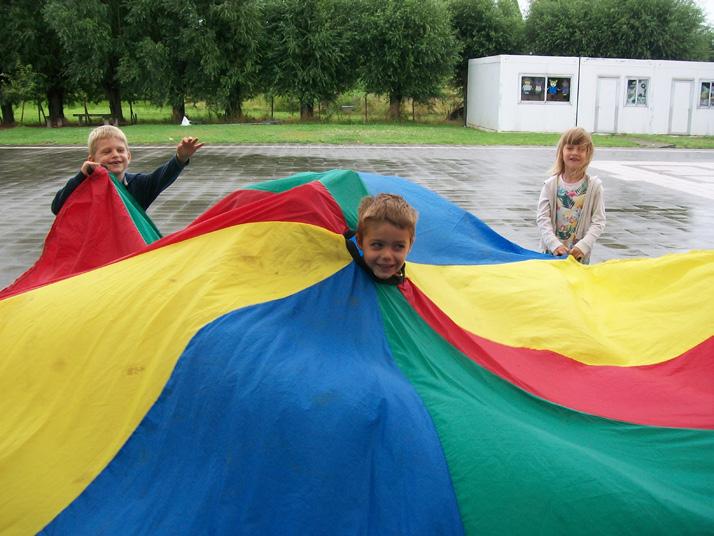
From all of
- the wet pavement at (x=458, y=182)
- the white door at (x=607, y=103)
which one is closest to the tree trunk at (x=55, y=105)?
the wet pavement at (x=458, y=182)

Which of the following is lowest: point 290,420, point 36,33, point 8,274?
point 8,274

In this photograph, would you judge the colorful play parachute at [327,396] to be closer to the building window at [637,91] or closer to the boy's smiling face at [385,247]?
the boy's smiling face at [385,247]

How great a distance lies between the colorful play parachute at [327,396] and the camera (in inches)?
84.6

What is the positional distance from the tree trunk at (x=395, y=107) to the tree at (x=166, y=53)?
8.01m

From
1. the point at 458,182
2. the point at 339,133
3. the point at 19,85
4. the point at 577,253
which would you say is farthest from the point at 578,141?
the point at 19,85

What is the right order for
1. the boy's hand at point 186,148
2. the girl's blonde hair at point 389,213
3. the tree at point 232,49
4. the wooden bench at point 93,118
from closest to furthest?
the girl's blonde hair at point 389,213, the boy's hand at point 186,148, the tree at point 232,49, the wooden bench at point 93,118

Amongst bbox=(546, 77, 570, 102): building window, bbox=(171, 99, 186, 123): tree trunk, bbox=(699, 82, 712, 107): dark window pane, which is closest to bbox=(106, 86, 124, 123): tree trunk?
bbox=(171, 99, 186, 123): tree trunk

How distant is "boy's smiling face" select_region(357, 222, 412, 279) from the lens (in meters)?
2.87

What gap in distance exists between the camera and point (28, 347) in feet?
9.06

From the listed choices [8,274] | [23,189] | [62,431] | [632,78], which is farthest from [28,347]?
[632,78]

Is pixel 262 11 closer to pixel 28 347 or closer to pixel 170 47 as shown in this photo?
pixel 170 47

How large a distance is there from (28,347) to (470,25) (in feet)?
114

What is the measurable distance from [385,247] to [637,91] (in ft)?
90.2

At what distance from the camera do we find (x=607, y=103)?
90.1ft
